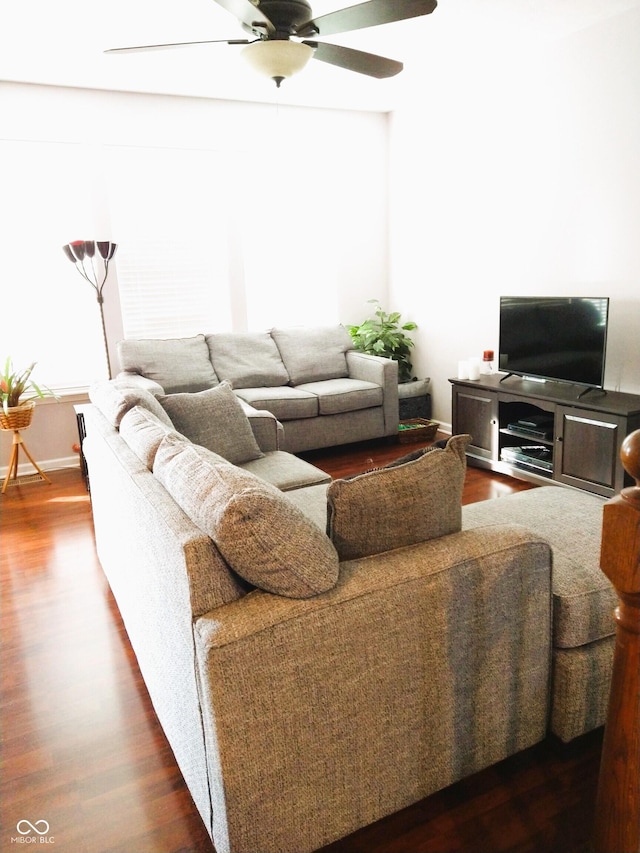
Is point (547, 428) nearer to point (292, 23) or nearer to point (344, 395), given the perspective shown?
point (344, 395)

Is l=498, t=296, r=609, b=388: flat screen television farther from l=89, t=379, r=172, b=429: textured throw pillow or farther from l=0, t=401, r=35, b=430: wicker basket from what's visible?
l=0, t=401, r=35, b=430: wicker basket

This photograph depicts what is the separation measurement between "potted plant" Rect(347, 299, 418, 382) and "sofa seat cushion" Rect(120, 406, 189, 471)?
310 cm

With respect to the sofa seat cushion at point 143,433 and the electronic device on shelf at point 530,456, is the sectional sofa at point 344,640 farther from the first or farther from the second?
the electronic device on shelf at point 530,456

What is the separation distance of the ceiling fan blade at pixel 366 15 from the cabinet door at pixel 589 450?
2104mm

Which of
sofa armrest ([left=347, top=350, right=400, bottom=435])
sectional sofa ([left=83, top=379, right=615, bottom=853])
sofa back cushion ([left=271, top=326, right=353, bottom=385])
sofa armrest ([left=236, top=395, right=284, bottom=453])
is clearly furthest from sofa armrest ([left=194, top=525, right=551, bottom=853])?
sofa back cushion ([left=271, top=326, right=353, bottom=385])

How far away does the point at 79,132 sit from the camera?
4383mm

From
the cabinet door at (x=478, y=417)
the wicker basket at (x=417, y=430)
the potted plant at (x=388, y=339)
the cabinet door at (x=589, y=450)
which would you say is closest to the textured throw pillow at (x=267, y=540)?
the cabinet door at (x=589, y=450)

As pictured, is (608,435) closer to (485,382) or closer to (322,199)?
(485,382)

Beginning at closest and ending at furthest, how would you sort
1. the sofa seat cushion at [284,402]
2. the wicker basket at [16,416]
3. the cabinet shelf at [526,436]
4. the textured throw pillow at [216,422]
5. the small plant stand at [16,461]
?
the textured throw pillow at [216,422], the cabinet shelf at [526,436], the wicker basket at [16,416], the small plant stand at [16,461], the sofa seat cushion at [284,402]

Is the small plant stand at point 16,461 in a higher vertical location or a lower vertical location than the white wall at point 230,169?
lower

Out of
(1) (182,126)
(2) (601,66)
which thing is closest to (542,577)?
(2) (601,66)

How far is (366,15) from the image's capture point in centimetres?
236

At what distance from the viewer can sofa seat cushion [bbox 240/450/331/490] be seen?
9.17 ft

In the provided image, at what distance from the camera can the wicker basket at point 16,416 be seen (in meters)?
3.98
